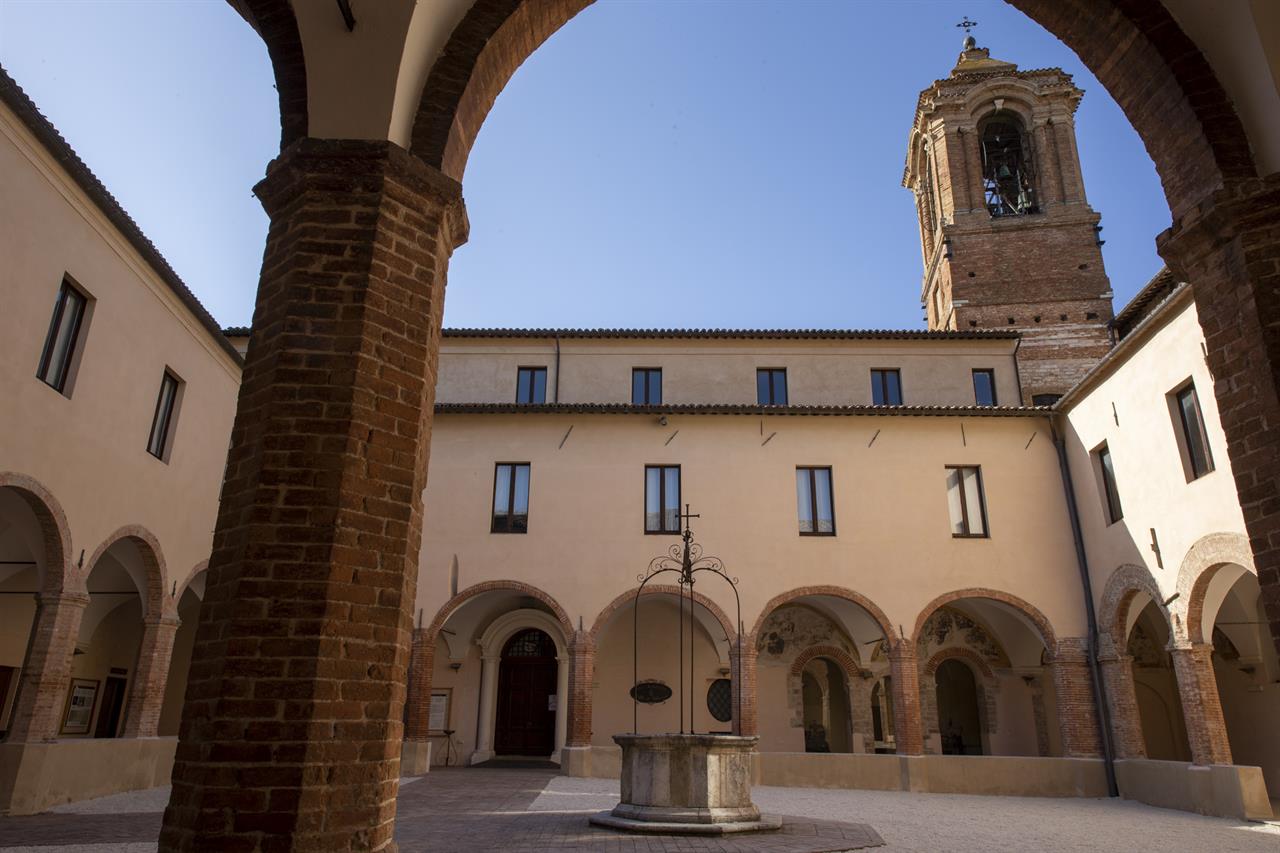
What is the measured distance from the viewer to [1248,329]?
15.9ft

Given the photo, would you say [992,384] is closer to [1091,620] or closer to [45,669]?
[1091,620]

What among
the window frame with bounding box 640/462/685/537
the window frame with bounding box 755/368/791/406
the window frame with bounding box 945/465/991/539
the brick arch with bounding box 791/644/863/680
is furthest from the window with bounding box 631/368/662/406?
the window frame with bounding box 945/465/991/539

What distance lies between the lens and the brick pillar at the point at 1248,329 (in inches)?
183

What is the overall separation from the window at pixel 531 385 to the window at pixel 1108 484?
38.2 feet

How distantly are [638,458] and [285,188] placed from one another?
13093 mm

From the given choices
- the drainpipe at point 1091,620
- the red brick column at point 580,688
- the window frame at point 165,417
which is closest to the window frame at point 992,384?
the drainpipe at point 1091,620

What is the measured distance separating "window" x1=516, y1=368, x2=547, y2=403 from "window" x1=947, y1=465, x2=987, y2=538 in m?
9.23

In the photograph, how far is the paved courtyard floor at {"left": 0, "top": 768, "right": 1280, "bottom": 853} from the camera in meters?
8.23

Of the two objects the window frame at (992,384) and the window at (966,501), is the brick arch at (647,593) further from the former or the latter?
the window frame at (992,384)

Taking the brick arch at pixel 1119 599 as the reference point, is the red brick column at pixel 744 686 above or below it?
below

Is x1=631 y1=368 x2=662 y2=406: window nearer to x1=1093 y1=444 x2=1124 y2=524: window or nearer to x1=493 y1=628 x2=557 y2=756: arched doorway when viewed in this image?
x1=493 y1=628 x2=557 y2=756: arched doorway

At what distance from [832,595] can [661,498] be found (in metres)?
3.72

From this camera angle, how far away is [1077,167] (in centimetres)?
2773

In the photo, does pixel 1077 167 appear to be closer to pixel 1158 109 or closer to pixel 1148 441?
pixel 1148 441
